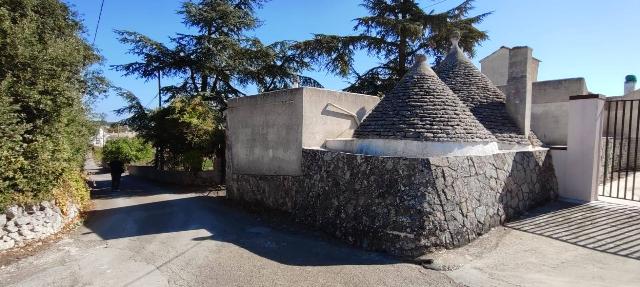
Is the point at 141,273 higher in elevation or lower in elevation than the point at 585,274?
lower

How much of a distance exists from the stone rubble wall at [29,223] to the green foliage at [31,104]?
0.32m

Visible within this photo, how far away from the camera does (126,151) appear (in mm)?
29969

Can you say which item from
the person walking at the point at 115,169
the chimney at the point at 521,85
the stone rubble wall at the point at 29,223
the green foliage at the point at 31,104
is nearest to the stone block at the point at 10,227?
the stone rubble wall at the point at 29,223

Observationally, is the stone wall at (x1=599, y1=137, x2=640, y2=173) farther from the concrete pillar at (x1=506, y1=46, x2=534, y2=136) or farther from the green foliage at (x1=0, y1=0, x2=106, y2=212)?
the green foliage at (x1=0, y1=0, x2=106, y2=212)

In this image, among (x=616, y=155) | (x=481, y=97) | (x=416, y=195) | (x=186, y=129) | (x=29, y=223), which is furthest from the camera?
(x=186, y=129)

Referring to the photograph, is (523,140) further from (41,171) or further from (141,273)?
(41,171)

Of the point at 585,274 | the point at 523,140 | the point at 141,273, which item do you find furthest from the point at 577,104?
the point at 141,273

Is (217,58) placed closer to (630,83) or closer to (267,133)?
(267,133)

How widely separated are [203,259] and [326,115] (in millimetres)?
5711

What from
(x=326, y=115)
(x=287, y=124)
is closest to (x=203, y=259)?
(x=287, y=124)

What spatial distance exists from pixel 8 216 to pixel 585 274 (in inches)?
448

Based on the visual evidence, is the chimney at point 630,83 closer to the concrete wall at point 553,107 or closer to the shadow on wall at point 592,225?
the concrete wall at point 553,107

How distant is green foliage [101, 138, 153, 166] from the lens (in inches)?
1156

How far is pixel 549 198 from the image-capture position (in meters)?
10.0
